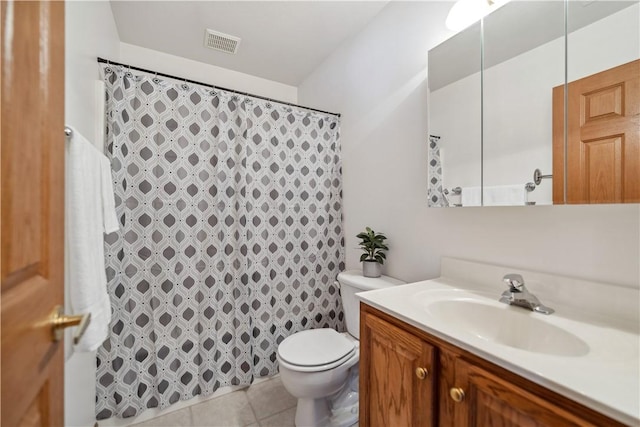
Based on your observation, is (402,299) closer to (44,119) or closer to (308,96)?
(44,119)

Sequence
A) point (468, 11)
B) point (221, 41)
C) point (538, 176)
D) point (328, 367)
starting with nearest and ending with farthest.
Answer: point (538, 176) < point (468, 11) < point (328, 367) < point (221, 41)

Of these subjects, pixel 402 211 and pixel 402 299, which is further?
pixel 402 211

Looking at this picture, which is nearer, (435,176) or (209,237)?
(435,176)

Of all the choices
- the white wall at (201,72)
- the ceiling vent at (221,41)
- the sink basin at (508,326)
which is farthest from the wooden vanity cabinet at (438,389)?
the white wall at (201,72)

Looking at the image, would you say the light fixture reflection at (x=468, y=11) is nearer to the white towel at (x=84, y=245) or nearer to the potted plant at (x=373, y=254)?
the potted plant at (x=373, y=254)

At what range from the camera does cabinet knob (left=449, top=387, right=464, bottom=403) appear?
0.70 metres

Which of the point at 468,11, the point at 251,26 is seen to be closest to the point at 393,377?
the point at 468,11

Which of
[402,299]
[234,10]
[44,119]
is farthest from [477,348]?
[234,10]

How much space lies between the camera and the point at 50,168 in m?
0.52

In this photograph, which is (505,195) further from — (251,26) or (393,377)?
(251,26)

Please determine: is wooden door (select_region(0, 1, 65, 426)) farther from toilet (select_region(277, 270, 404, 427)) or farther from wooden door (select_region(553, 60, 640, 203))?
wooden door (select_region(553, 60, 640, 203))

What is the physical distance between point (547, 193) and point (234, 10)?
6.41ft

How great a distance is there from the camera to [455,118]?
1.25 m

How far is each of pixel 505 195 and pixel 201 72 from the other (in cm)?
243
